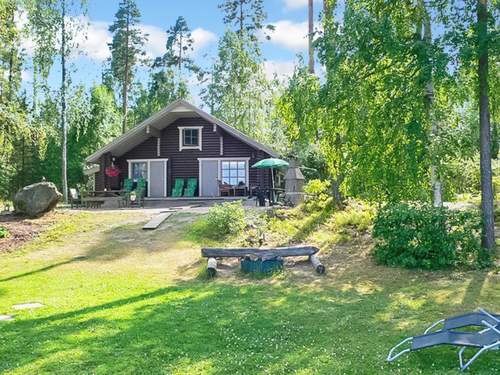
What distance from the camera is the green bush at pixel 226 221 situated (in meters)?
12.6

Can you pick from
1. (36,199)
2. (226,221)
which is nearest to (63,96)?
(36,199)

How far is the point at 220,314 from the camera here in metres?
6.43

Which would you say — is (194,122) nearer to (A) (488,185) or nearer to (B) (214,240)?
(B) (214,240)

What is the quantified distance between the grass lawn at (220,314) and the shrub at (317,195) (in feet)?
10.4

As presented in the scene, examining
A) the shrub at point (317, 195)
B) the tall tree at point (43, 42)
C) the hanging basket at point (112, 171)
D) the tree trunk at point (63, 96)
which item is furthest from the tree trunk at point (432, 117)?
the tree trunk at point (63, 96)

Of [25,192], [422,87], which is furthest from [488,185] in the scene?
[25,192]

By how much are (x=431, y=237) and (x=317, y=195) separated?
6.81 meters

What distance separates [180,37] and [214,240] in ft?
109

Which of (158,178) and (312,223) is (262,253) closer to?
(312,223)

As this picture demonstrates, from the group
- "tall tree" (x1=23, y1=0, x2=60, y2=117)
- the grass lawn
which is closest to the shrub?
the grass lawn

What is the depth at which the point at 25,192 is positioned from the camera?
52.6 feet

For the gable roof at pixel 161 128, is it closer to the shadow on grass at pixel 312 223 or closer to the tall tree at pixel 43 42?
the tall tree at pixel 43 42

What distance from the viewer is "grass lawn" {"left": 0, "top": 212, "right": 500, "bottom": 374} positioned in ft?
15.2

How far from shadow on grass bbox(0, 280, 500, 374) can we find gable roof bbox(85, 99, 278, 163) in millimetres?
14459
